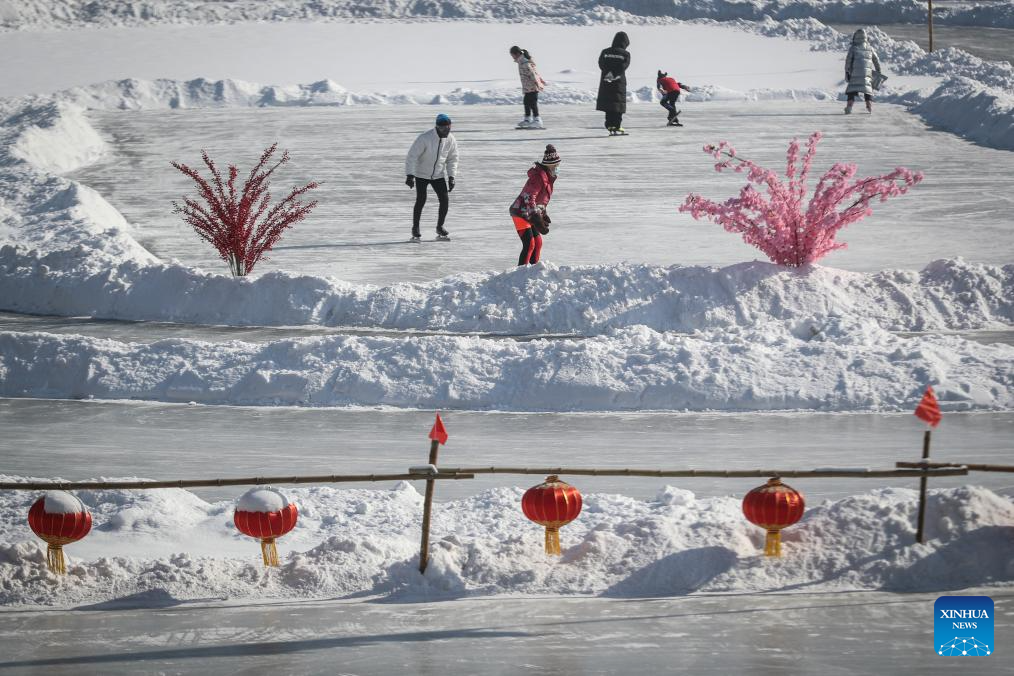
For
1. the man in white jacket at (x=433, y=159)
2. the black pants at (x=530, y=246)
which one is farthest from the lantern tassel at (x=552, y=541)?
the man in white jacket at (x=433, y=159)

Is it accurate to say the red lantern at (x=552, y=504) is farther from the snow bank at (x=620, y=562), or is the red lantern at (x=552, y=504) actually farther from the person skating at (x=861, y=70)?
the person skating at (x=861, y=70)

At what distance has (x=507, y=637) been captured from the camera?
6.63 m

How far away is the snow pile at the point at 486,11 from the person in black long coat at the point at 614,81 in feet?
61.6

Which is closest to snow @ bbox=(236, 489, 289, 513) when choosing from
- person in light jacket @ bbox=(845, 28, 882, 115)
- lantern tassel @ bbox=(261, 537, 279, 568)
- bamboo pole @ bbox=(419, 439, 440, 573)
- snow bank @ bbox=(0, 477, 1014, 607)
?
lantern tassel @ bbox=(261, 537, 279, 568)

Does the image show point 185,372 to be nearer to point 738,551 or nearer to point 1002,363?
point 738,551

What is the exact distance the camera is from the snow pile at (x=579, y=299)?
1296 centimetres

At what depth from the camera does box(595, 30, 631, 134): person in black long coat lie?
21.7 m

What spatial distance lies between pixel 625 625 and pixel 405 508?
2.18 m

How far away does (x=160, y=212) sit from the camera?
19.2 metres

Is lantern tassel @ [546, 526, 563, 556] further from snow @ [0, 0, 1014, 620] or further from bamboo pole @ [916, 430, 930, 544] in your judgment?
bamboo pole @ [916, 430, 930, 544]

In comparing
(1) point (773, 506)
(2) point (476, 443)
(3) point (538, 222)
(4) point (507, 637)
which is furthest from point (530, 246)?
(4) point (507, 637)

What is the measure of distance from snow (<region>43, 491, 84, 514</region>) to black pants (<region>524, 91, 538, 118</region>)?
17412 millimetres

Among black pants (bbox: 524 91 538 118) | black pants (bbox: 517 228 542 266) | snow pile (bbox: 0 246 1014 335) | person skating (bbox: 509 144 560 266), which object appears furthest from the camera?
black pants (bbox: 524 91 538 118)

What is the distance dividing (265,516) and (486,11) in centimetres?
3738
